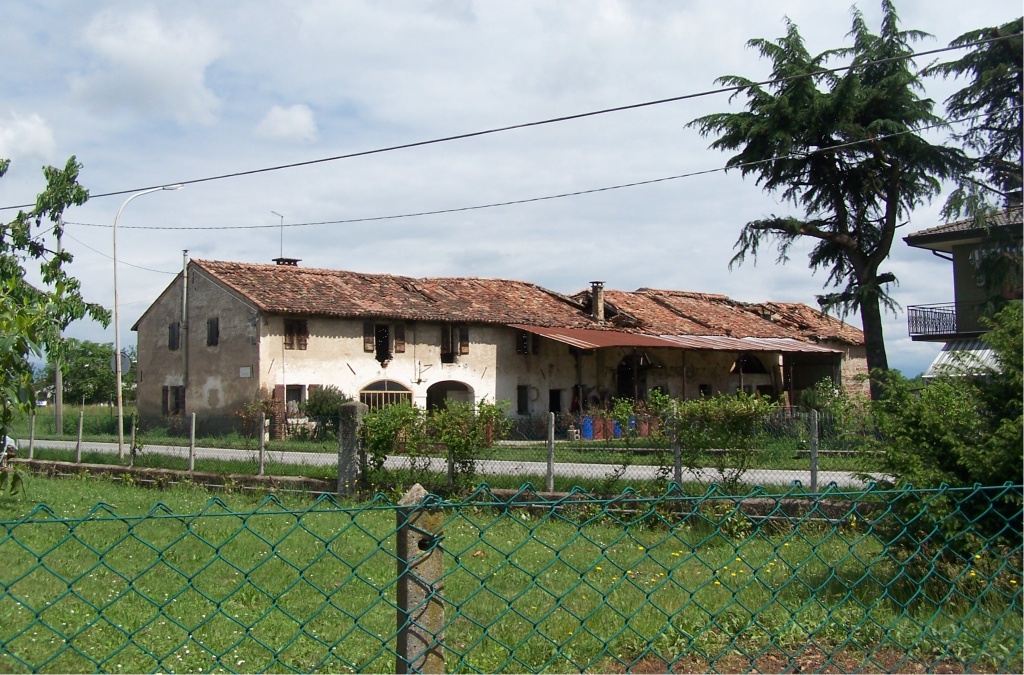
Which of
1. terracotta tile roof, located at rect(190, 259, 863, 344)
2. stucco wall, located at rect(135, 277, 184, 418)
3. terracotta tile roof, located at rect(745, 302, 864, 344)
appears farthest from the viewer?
terracotta tile roof, located at rect(745, 302, 864, 344)

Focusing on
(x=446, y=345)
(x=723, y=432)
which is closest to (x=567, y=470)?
(x=723, y=432)

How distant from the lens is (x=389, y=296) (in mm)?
34281

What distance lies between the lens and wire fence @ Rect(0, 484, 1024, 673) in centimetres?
315

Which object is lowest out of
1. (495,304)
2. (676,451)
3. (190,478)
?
(190,478)

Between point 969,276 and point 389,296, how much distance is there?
19.5m

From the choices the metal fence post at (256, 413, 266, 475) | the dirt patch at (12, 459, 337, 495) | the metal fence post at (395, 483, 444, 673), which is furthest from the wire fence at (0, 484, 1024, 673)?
the metal fence post at (256, 413, 266, 475)

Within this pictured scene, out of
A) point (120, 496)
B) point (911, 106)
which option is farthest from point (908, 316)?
point (120, 496)

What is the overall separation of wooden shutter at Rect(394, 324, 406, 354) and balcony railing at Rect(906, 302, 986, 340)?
16960mm

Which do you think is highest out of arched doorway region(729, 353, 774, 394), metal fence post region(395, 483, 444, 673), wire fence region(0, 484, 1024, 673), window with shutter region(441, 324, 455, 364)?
window with shutter region(441, 324, 455, 364)

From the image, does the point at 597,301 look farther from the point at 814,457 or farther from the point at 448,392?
the point at 814,457

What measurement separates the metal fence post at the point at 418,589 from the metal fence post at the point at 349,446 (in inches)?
433

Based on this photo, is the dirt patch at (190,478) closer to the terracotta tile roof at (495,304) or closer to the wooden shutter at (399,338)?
the terracotta tile roof at (495,304)

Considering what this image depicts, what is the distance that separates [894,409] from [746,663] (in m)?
2.32

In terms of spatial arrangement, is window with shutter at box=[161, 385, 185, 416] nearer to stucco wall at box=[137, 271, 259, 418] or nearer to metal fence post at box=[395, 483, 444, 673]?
stucco wall at box=[137, 271, 259, 418]
